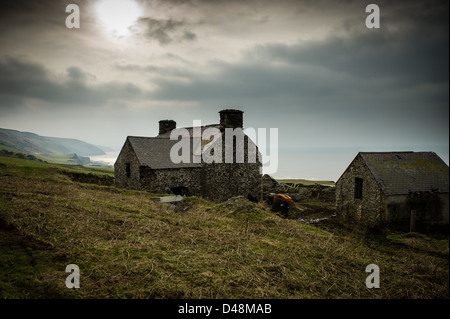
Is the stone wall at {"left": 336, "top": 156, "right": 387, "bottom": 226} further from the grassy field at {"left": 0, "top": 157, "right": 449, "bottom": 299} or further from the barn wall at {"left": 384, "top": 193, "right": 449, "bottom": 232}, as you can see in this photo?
the barn wall at {"left": 384, "top": 193, "right": 449, "bottom": 232}

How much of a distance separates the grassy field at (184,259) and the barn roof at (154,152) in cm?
1304

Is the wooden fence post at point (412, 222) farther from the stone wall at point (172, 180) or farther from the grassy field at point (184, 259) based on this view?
the stone wall at point (172, 180)

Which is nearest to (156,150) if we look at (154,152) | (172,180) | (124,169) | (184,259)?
(154,152)

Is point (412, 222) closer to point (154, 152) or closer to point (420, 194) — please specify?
point (420, 194)

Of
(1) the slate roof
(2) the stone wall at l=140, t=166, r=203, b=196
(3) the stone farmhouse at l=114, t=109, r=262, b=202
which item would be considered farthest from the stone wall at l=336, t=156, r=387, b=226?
(2) the stone wall at l=140, t=166, r=203, b=196

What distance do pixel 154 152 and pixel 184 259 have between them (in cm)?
2007

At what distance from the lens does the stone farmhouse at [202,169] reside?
23.9 meters

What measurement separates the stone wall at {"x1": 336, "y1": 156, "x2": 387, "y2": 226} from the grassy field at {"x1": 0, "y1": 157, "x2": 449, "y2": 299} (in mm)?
5653

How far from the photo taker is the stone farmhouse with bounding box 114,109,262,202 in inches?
941

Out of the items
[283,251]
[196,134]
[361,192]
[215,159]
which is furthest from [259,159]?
[283,251]

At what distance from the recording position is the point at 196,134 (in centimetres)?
2998

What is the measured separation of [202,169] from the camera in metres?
25.6

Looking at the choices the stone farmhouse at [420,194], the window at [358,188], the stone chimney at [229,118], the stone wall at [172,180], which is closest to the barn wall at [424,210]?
the stone farmhouse at [420,194]
